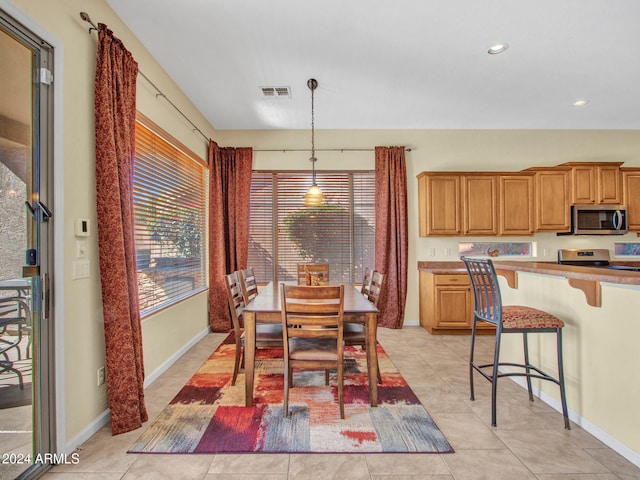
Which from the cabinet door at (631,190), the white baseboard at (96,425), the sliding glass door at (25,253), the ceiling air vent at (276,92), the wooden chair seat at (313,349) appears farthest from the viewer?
the cabinet door at (631,190)

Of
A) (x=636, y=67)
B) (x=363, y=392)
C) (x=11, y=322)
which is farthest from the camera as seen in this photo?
(x=636, y=67)

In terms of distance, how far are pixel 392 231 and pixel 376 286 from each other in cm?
191

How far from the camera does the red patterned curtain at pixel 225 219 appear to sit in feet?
14.5

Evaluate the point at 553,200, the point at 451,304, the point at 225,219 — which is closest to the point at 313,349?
Result: the point at 451,304

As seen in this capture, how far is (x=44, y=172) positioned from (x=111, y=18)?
1.39 metres

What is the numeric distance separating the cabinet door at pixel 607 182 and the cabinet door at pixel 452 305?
7.79 ft

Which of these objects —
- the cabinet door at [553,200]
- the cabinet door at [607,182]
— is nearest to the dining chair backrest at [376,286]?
the cabinet door at [553,200]

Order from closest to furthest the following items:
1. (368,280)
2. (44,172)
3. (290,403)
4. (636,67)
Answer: (44,172) → (290,403) → (636,67) → (368,280)

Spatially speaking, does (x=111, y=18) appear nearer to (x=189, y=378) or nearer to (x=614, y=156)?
(x=189, y=378)

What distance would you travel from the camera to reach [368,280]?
337 centimetres

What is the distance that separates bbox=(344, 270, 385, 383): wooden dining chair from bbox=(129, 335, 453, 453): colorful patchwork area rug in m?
0.44

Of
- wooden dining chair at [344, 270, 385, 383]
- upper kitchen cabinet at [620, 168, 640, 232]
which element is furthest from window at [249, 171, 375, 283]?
upper kitchen cabinet at [620, 168, 640, 232]

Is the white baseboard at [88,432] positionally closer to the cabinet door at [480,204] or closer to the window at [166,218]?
the window at [166,218]

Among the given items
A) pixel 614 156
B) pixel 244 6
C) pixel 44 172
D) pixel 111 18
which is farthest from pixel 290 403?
pixel 614 156
